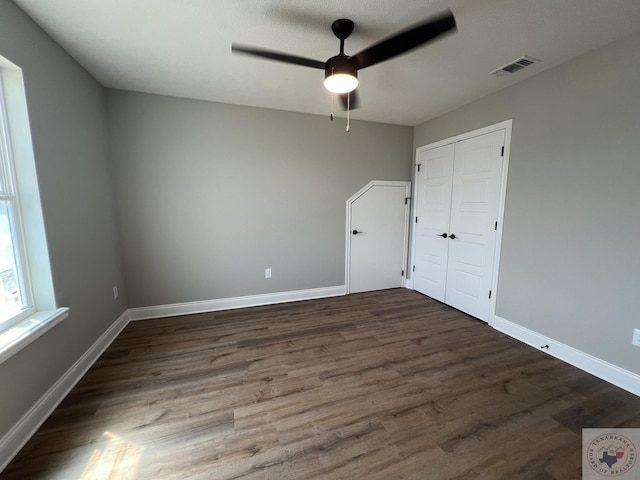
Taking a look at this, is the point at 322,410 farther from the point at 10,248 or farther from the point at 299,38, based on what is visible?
the point at 299,38

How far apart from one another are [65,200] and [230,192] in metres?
1.46

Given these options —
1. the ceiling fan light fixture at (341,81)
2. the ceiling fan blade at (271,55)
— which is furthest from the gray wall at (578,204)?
the ceiling fan blade at (271,55)

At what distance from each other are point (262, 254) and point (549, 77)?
134 inches

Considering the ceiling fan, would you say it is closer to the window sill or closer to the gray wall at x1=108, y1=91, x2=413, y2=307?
the gray wall at x1=108, y1=91, x2=413, y2=307

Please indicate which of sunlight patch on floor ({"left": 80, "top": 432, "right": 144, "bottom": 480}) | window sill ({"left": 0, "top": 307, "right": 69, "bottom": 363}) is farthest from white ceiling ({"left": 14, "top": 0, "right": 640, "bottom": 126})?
sunlight patch on floor ({"left": 80, "top": 432, "right": 144, "bottom": 480})

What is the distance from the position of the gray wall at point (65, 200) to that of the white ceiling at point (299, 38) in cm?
20

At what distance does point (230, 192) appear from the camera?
305cm

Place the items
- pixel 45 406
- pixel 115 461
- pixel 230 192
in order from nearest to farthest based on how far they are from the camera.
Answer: pixel 115 461
pixel 45 406
pixel 230 192

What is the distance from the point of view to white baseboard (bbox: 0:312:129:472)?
4.23ft

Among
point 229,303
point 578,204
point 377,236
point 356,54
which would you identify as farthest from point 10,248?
point 578,204

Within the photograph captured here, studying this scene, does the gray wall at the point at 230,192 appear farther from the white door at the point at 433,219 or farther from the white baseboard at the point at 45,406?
the white baseboard at the point at 45,406

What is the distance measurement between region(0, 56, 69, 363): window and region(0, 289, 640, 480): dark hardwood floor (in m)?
0.61

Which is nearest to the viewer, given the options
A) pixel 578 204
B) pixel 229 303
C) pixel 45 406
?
pixel 45 406

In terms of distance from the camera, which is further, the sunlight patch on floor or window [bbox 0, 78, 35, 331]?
window [bbox 0, 78, 35, 331]
